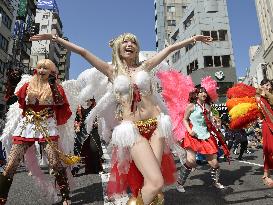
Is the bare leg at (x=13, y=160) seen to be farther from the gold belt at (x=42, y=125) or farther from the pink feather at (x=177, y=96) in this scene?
the pink feather at (x=177, y=96)

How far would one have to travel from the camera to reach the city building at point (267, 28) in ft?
109

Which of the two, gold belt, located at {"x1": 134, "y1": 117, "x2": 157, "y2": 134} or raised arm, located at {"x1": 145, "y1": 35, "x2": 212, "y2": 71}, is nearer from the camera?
gold belt, located at {"x1": 134, "y1": 117, "x2": 157, "y2": 134}

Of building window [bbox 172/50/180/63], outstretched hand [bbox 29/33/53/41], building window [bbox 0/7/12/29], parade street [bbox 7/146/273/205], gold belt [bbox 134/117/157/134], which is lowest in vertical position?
parade street [bbox 7/146/273/205]

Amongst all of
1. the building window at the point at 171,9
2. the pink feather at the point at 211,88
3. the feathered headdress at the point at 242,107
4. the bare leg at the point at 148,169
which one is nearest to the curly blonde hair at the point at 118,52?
the bare leg at the point at 148,169

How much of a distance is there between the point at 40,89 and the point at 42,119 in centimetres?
46

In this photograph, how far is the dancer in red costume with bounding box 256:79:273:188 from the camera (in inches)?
222

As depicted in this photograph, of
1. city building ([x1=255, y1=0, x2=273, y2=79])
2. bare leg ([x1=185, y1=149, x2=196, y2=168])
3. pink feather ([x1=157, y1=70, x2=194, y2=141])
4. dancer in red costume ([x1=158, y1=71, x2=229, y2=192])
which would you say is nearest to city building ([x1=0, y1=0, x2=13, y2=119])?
city building ([x1=255, y1=0, x2=273, y2=79])

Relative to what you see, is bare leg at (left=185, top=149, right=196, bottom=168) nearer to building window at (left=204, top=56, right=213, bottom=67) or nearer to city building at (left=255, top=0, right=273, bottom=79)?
city building at (left=255, top=0, right=273, bottom=79)

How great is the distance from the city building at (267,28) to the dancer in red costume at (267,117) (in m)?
28.3

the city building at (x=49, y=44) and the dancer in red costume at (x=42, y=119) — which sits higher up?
the city building at (x=49, y=44)

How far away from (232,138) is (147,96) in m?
9.93

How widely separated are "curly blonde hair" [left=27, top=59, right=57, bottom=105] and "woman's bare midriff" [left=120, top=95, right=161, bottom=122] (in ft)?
5.58

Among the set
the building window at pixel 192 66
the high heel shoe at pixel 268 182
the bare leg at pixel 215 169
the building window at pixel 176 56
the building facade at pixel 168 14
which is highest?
the building facade at pixel 168 14

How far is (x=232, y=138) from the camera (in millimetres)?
12484
